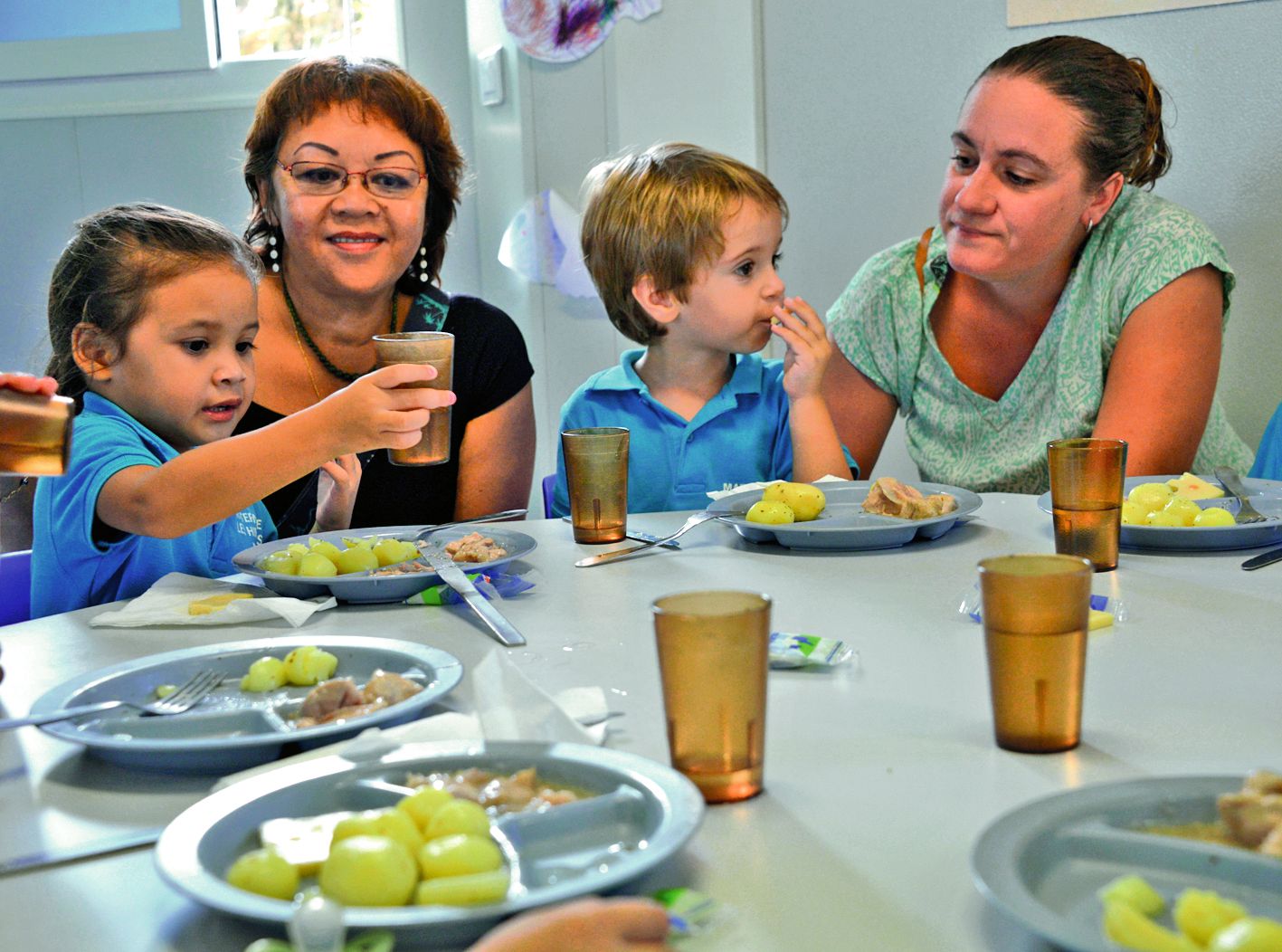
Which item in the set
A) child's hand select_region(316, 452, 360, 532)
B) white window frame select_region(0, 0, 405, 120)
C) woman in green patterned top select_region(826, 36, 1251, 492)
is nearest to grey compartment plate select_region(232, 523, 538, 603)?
child's hand select_region(316, 452, 360, 532)

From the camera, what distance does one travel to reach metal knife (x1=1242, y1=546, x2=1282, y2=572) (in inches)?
52.2

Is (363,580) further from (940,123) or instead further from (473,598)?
(940,123)

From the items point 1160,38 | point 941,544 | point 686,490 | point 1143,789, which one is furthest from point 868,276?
point 1143,789

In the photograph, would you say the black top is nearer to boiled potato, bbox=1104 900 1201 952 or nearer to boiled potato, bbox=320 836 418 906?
boiled potato, bbox=320 836 418 906

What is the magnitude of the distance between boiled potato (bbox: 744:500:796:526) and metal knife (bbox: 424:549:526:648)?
1.23ft

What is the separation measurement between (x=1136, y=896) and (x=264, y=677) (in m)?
0.71

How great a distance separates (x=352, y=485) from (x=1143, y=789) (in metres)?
1.33

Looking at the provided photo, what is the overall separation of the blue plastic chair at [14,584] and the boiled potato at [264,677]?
0.77 meters

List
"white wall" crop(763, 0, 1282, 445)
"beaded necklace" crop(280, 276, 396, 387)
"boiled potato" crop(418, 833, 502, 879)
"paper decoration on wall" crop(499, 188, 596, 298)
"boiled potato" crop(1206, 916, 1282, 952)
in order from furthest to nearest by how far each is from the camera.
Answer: "paper decoration on wall" crop(499, 188, 596, 298), "white wall" crop(763, 0, 1282, 445), "beaded necklace" crop(280, 276, 396, 387), "boiled potato" crop(418, 833, 502, 879), "boiled potato" crop(1206, 916, 1282, 952)

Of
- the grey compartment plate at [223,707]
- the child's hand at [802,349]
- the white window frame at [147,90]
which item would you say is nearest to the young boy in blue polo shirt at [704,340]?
the child's hand at [802,349]

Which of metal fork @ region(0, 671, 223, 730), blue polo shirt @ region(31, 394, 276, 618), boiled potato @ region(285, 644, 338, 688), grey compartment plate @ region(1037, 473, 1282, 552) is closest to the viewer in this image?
metal fork @ region(0, 671, 223, 730)

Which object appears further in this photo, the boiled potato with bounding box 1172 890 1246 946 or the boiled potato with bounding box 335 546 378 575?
the boiled potato with bounding box 335 546 378 575

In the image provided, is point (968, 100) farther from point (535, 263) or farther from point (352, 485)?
point (535, 263)

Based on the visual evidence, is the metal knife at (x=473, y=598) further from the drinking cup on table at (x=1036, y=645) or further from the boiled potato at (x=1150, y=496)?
the boiled potato at (x=1150, y=496)
